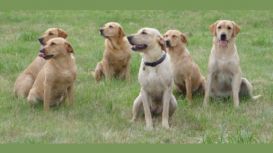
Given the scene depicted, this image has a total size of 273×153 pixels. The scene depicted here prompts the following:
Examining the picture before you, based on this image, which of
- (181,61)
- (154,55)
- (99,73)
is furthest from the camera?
(99,73)

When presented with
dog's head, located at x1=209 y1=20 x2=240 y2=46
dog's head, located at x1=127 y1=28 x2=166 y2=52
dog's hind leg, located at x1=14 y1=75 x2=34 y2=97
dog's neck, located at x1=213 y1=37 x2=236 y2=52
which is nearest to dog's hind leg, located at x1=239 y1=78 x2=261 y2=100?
dog's neck, located at x1=213 y1=37 x2=236 y2=52

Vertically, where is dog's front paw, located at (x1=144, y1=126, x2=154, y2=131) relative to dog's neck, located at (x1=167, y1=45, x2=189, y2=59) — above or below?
below

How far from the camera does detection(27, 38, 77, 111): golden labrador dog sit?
954 centimetres

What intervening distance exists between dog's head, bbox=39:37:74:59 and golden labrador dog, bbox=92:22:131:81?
1.73 meters

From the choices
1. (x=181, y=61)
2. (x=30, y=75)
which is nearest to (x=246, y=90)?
(x=181, y=61)

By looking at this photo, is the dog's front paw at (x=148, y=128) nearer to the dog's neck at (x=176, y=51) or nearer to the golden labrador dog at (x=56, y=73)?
the golden labrador dog at (x=56, y=73)

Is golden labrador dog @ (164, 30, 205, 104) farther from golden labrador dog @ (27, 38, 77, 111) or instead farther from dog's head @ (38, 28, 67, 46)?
dog's head @ (38, 28, 67, 46)

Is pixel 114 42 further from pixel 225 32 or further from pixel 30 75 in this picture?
pixel 225 32

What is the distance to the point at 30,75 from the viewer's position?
1054cm

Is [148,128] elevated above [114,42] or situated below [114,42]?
below

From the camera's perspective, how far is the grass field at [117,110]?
820 centimetres

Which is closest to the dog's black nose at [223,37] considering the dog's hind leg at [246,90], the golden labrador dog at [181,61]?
the golden labrador dog at [181,61]

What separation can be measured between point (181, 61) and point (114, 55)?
1.79 meters

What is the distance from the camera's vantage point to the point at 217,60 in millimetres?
9836
